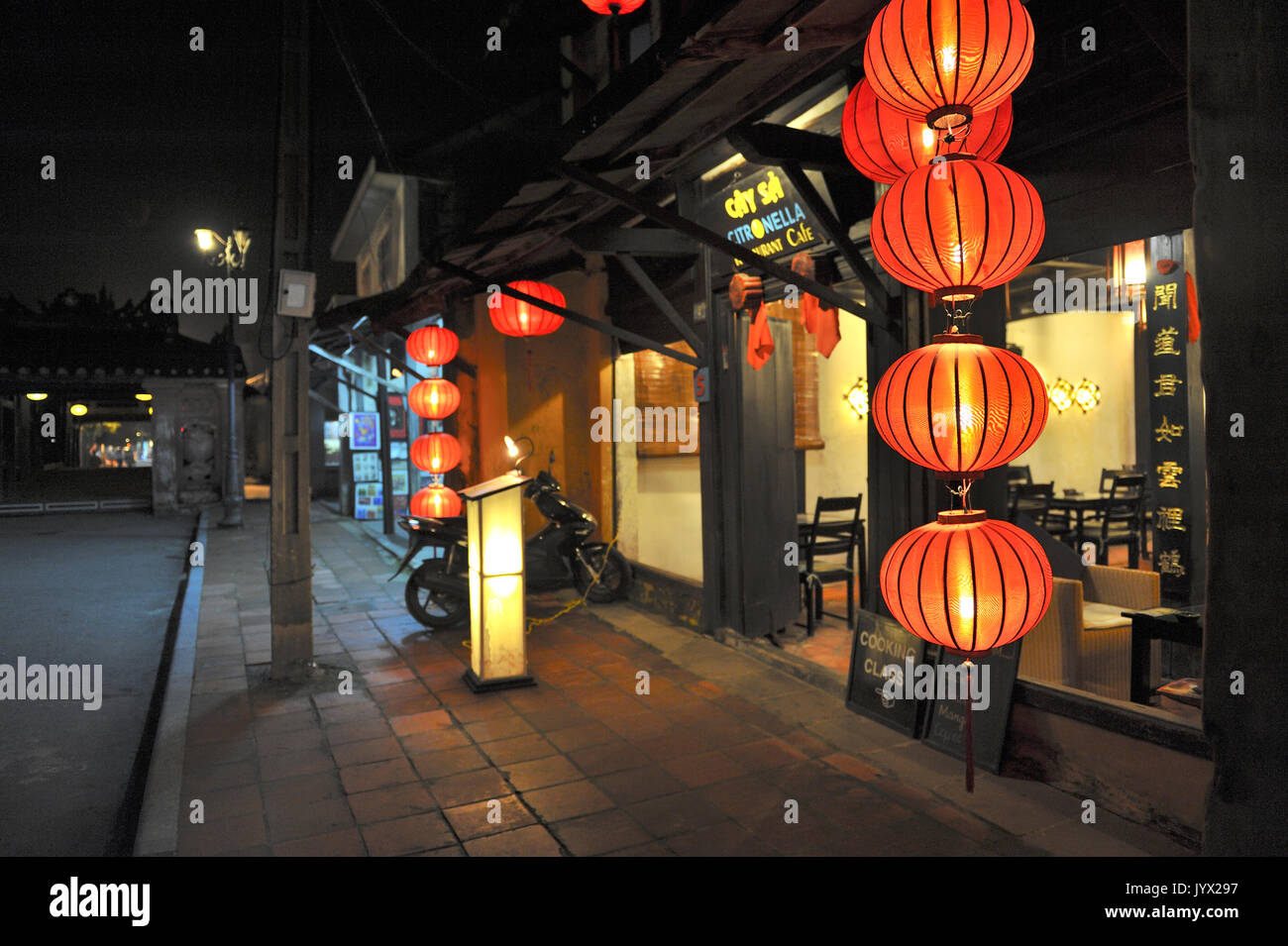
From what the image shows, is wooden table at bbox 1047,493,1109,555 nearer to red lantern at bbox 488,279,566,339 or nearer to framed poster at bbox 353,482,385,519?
red lantern at bbox 488,279,566,339

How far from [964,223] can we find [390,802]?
4.35 m

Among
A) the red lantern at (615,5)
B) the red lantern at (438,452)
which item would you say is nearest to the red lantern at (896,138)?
the red lantern at (615,5)

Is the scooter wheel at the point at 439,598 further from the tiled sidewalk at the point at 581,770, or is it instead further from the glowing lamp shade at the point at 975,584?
the glowing lamp shade at the point at 975,584

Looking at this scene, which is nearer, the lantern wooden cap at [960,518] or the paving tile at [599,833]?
the lantern wooden cap at [960,518]

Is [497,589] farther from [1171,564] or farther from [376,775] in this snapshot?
[1171,564]

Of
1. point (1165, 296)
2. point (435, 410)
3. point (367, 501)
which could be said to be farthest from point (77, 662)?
point (367, 501)

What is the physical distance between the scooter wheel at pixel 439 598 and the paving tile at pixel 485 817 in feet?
14.3

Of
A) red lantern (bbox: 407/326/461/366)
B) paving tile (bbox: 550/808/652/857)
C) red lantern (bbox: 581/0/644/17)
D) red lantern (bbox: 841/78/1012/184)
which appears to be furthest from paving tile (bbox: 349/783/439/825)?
red lantern (bbox: 407/326/461/366)

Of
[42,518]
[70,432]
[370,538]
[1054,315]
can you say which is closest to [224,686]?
[370,538]

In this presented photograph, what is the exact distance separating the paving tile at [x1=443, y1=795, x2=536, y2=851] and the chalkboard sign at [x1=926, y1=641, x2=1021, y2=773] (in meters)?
2.69

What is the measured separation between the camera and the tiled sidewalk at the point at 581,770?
14.4 feet

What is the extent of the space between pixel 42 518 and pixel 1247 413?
93.5 feet

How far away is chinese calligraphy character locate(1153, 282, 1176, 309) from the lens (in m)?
7.80

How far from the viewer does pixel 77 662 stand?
28.1ft
